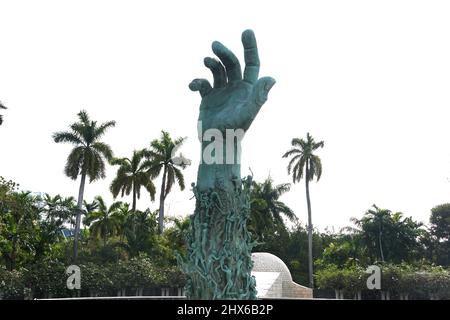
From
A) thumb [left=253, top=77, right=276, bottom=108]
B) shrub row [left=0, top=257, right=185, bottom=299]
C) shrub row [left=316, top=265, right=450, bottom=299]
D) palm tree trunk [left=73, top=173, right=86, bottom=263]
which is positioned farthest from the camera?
palm tree trunk [left=73, top=173, right=86, bottom=263]

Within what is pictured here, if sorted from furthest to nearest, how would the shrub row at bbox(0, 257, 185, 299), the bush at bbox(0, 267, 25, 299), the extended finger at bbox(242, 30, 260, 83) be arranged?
1. the shrub row at bbox(0, 257, 185, 299)
2. the bush at bbox(0, 267, 25, 299)
3. the extended finger at bbox(242, 30, 260, 83)

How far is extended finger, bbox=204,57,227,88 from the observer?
9.26 metres

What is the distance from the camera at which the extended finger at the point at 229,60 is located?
8.99m

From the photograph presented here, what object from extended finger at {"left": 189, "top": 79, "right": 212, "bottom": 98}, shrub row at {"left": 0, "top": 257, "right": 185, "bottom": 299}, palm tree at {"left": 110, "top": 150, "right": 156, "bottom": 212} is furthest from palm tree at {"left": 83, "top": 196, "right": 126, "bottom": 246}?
extended finger at {"left": 189, "top": 79, "right": 212, "bottom": 98}

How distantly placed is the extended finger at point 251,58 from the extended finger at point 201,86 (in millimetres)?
781

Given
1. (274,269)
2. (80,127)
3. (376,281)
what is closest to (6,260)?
(80,127)

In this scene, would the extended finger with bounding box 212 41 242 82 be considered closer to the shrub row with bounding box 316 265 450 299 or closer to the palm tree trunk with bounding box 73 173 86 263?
the shrub row with bounding box 316 265 450 299

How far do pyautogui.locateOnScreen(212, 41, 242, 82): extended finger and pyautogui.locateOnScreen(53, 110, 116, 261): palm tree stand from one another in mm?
22060

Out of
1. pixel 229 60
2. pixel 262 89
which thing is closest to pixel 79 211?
pixel 229 60

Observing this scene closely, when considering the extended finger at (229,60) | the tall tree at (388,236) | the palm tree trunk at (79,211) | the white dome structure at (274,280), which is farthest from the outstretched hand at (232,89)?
the tall tree at (388,236)

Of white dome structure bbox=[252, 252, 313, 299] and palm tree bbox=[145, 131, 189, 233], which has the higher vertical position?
palm tree bbox=[145, 131, 189, 233]

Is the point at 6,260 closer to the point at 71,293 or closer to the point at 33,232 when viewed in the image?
the point at 33,232
